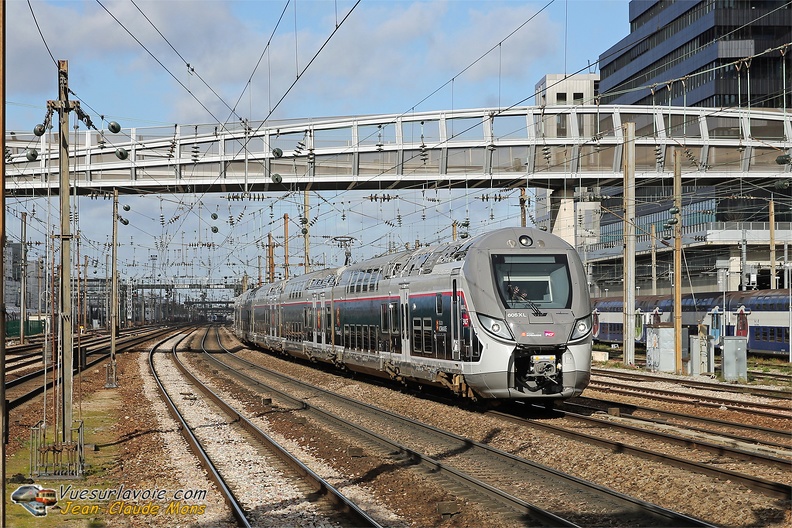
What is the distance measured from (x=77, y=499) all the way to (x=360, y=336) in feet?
57.5

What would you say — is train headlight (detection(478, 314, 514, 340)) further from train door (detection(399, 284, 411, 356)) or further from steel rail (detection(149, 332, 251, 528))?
steel rail (detection(149, 332, 251, 528))

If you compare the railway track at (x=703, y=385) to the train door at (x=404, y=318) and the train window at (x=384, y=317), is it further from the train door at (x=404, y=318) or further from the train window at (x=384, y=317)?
the train window at (x=384, y=317)

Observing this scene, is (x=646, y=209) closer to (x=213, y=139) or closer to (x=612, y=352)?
(x=612, y=352)

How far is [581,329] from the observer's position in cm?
1902

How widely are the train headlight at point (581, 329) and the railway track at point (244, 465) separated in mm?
6624

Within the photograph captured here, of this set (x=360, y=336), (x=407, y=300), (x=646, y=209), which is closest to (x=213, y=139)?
(x=360, y=336)

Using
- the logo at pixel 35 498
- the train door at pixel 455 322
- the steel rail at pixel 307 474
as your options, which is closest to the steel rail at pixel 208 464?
the steel rail at pixel 307 474

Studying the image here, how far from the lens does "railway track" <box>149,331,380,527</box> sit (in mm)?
11430

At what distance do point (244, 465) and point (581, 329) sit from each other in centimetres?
781

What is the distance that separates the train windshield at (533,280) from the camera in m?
19.1

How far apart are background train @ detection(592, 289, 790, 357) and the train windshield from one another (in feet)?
72.0

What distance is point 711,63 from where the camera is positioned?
9606 cm

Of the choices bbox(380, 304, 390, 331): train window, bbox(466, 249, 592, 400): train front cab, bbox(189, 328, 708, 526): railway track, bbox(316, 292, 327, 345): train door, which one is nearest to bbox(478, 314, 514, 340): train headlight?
bbox(466, 249, 592, 400): train front cab

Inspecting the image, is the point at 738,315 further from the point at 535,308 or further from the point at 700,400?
the point at 535,308
